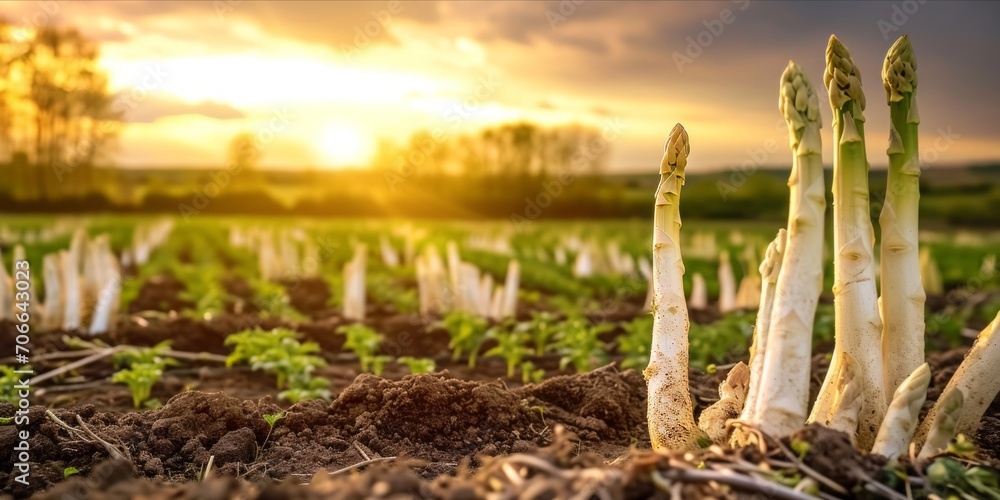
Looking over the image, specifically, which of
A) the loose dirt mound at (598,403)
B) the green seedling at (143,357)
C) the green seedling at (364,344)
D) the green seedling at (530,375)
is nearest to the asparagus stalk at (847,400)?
the loose dirt mound at (598,403)

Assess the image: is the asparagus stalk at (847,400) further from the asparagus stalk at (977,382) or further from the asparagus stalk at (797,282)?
the asparagus stalk at (977,382)

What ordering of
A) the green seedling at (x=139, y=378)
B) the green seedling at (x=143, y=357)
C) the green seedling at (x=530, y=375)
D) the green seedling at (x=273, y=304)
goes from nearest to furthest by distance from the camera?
the green seedling at (x=139, y=378)
the green seedling at (x=143, y=357)
the green seedling at (x=530, y=375)
the green seedling at (x=273, y=304)

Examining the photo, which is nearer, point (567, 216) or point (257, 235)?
point (257, 235)

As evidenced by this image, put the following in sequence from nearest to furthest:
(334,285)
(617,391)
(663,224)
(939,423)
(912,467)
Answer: (912,467)
(939,423)
(663,224)
(617,391)
(334,285)

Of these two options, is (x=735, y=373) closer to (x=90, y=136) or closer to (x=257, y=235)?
(x=257, y=235)

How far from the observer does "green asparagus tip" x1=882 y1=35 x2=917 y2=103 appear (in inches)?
202

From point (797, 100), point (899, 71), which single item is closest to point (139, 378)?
point (797, 100)

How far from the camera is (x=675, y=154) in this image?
518 centimetres

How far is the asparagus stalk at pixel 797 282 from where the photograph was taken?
457 cm

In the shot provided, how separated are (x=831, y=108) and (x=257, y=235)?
23165 mm

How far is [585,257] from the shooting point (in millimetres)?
21547

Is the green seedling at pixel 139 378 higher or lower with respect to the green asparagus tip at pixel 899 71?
lower

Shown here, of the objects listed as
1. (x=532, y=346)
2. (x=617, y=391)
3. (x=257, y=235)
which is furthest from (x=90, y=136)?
(x=617, y=391)

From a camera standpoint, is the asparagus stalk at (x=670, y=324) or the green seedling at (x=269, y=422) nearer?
the asparagus stalk at (x=670, y=324)
